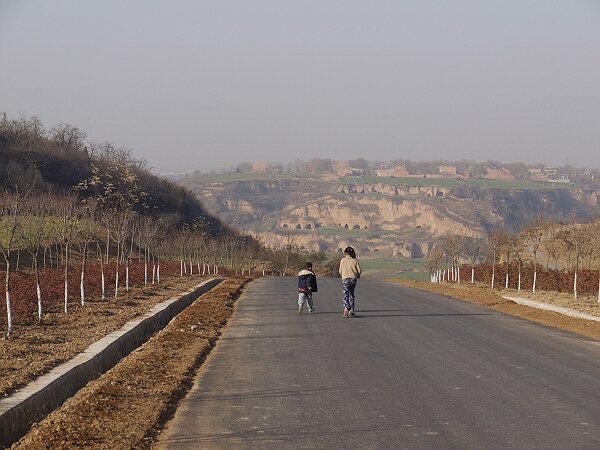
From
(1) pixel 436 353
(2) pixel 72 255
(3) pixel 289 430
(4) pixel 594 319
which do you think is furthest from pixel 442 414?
(2) pixel 72 255

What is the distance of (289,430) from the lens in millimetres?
8906

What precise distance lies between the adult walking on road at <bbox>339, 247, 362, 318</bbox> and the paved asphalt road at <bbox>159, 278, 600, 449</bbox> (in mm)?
2490

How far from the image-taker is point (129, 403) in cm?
1033

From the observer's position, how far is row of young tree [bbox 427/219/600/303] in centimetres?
4318

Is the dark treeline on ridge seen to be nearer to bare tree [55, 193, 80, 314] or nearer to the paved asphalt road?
bare tree [55, 193, 80, 314]

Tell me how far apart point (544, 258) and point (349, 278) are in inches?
1637

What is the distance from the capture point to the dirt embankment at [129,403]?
27.7 ft

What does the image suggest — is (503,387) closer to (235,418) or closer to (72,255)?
(235,418)

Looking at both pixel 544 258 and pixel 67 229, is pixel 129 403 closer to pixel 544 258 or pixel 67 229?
pixel 67 229

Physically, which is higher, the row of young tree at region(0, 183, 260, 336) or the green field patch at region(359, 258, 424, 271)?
the row of young tree at region(0, 183, 260, 336)

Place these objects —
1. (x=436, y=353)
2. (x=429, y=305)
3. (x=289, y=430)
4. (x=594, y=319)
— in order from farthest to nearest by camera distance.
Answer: (x=429, y=305) < (x=594, y=319) < (x=436, y=353) < (x=289, y=430)

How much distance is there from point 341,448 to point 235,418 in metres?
1.81

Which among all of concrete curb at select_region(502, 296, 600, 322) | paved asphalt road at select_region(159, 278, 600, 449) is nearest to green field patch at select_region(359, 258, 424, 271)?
concrete curb at select_region(502, 296, 600, 322)

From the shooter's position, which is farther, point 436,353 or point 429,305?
point 429,305
